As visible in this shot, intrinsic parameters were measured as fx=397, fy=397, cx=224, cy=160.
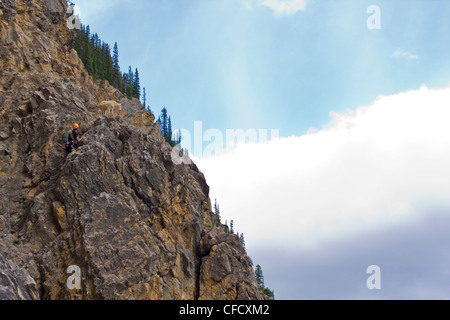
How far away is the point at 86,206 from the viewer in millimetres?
27156

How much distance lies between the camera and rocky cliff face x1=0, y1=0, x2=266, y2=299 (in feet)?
82.4

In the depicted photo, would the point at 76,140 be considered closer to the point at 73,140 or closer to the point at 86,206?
the point at 73,140

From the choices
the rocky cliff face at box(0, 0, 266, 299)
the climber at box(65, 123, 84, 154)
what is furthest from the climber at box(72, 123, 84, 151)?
the rocky cliff face at box(0, 0, 266, 299)

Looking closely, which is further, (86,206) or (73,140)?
(73,140)

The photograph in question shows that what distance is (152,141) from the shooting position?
115ft

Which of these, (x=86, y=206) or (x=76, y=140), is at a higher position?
(x=76, y=140)

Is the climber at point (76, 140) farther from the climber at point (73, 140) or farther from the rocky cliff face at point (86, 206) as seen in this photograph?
the rocky cliff face at point (86, 206)

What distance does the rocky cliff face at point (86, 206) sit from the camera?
2512 centimetres

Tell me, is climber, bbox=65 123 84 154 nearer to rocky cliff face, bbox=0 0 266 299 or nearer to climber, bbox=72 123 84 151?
climber, bbox=72 123 84 151

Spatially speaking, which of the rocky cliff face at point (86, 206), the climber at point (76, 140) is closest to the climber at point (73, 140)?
the climber at point (76, 140)

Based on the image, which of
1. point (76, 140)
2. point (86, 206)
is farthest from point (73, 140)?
point (86, 206)

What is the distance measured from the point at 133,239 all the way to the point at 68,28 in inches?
1212
